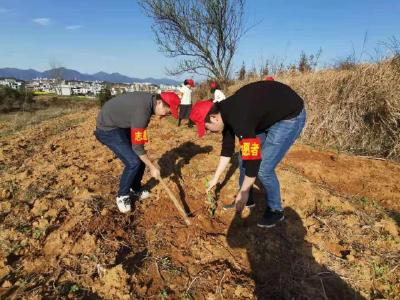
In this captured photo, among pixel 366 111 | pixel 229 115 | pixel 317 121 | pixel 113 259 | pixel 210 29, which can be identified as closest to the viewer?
pixel 229 115

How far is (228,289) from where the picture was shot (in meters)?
2.94

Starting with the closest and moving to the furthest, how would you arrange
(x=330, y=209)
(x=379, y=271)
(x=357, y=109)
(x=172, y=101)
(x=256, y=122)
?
(x=256, y=122) < (x=379, y=271) < (x=172, y=101) < (x=330, y=209) < (x=357, y=109)

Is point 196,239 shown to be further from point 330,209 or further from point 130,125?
point 330,209

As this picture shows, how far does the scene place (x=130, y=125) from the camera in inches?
151

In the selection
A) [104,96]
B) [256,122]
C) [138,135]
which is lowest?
[104,96]

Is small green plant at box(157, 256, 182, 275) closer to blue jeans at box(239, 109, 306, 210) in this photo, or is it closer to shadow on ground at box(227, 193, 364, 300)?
shadow on ground at box(227, 193, 364, 300)

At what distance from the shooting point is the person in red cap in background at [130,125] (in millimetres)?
3492

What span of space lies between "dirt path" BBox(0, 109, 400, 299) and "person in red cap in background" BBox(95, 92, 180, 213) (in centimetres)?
56

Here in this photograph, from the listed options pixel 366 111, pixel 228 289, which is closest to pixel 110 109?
pixel 228 289

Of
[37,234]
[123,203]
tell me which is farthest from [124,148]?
[37,234]

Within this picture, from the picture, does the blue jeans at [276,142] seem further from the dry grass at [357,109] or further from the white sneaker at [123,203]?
the dry grass at [357,109]

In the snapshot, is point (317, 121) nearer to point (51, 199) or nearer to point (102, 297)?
point (51, 199)

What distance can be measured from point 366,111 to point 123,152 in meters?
5.36

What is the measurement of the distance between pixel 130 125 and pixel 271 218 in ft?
6.07
